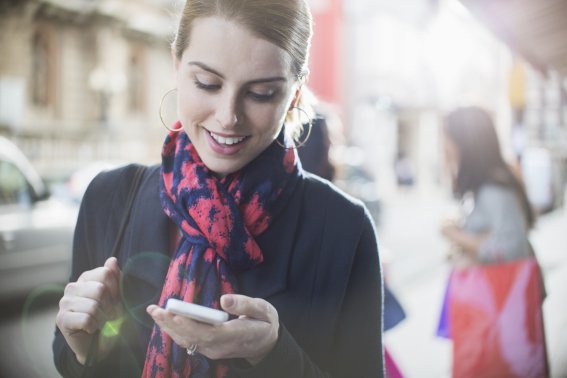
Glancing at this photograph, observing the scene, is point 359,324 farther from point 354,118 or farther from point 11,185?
point 354,118

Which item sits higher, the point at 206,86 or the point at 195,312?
the point at 206,86

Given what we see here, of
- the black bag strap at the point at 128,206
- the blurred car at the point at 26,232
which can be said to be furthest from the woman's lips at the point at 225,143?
the blurred car at the point at 26,232

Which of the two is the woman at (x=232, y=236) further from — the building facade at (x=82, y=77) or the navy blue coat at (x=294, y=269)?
the building facade at (x=82, y=77)

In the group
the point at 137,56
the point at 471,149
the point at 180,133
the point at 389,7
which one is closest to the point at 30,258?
the point at 471,149

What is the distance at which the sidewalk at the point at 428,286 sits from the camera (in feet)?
14.2

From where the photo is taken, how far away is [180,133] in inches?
53.3

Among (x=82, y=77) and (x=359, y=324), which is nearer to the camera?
(x=359, y=324)

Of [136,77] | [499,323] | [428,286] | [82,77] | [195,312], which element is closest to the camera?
[195,312]

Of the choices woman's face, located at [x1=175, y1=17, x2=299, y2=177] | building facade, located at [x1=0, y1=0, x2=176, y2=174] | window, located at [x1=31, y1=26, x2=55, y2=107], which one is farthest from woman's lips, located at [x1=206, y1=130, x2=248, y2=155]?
window, located at [x1=31, y1=26, x2=55, y2=107]

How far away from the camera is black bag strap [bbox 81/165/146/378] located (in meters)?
1.25

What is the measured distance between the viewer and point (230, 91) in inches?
45.3

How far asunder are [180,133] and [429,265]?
284 inches

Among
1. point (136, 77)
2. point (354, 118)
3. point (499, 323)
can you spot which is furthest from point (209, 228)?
point (354, 118)

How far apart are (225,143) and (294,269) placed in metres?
0.34
